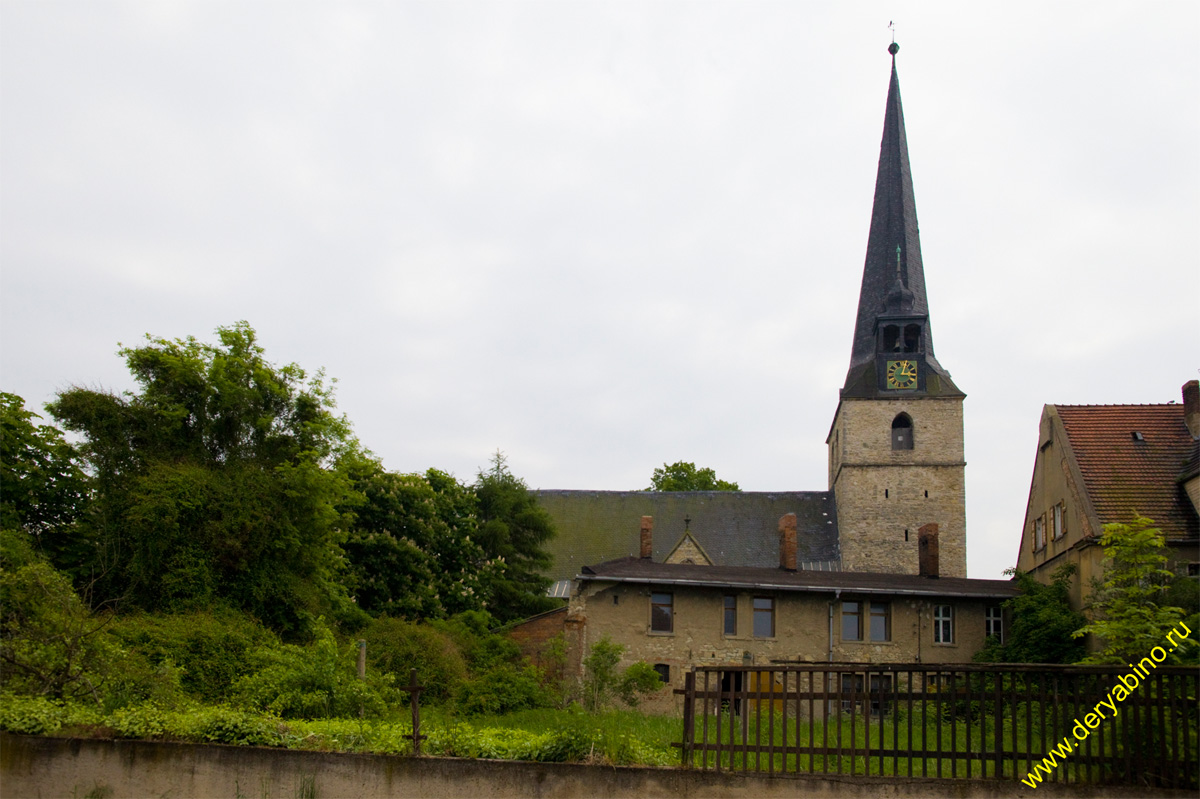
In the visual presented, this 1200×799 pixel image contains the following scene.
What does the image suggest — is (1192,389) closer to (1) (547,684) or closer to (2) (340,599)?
(1) (547,684)

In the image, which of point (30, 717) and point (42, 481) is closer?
point (30, 717)

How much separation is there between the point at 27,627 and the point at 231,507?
9189 mm

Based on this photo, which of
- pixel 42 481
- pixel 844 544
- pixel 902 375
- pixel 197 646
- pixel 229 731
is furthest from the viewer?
pixel 902 375

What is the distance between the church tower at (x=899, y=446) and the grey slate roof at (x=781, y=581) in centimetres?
1114

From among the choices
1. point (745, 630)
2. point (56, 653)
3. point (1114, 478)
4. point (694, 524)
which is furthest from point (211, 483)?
point (694, 524)

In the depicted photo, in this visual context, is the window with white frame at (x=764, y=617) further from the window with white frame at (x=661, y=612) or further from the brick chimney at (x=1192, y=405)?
the brick chimney at (x=1192, y=405)

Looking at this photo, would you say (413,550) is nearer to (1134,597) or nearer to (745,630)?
(745,630)

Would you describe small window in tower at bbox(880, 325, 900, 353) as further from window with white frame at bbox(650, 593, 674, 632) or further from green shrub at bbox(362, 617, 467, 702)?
green shrub at bbox(362, 617, 467, 702)

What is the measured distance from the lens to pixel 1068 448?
88.7 ft

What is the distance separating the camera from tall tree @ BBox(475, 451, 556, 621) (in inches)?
1329

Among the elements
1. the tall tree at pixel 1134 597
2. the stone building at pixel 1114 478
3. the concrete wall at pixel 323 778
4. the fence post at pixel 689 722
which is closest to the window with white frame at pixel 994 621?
the stone building at pixel 1114 478

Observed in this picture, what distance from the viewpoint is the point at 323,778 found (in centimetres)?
952

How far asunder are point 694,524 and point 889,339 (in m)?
11.9

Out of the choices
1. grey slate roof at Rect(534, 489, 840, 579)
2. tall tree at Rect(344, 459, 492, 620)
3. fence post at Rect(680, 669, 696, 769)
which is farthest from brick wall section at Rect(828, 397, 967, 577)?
fence post at Rect(680, 669, 696, 769)
